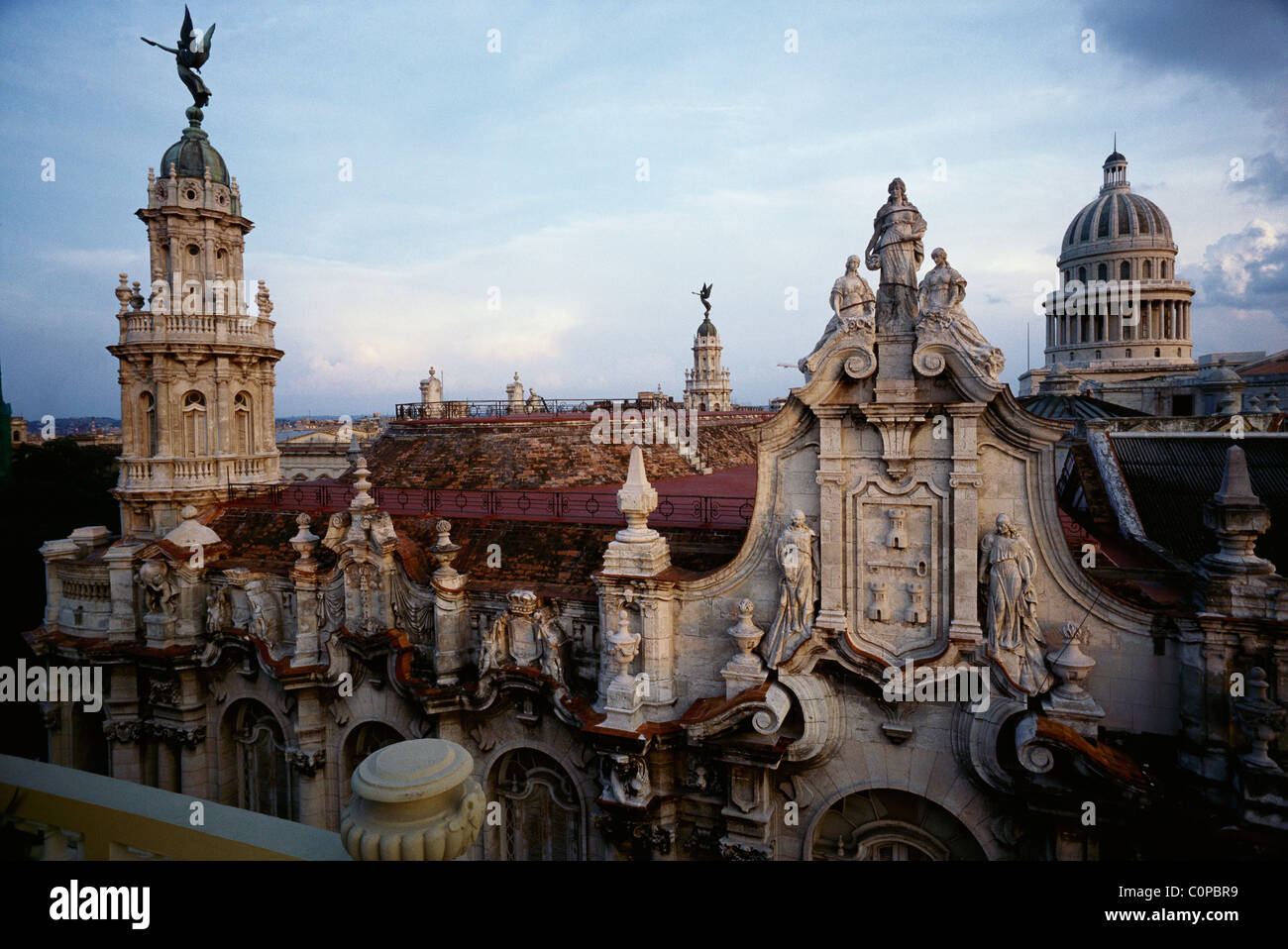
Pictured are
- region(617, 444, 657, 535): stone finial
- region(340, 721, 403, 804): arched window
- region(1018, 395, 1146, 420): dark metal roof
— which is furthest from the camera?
region(1018, 395, 1146, 420): dark metal roof

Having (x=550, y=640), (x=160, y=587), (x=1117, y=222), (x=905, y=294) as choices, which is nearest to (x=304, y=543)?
(x=160, y=587)

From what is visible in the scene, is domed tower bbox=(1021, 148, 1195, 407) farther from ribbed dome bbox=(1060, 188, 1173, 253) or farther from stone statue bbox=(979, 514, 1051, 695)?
stone statue bbox=(979, 514, 1051, 695)

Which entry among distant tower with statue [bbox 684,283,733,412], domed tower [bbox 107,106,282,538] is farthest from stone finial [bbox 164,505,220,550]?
distant tower with statue [bbox 684,283,733,412]

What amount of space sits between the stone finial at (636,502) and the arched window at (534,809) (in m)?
5.66

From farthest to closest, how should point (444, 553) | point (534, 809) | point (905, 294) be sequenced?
1. point (444, 553)
2. point (534, 809)
3. point (905, 294)

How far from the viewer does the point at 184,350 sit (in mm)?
26062

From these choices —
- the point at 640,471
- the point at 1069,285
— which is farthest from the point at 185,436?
the point at 1069,285

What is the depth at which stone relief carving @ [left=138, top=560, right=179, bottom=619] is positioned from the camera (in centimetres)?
2083

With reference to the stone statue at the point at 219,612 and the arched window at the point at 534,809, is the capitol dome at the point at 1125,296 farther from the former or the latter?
the stone statue at the point at 219,612

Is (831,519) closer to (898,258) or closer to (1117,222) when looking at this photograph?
(898,258)

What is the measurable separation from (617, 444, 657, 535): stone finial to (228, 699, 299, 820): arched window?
12.9 meters

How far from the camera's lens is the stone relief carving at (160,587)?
820 inches

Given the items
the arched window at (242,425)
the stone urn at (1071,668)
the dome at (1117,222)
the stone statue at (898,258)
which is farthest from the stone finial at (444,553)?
the dome at (1117,222)

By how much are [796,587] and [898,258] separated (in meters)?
5.84
